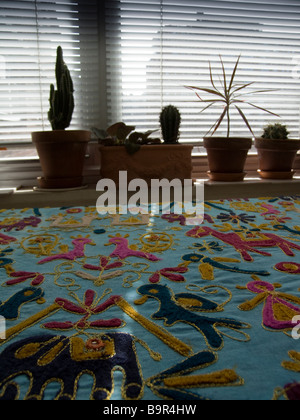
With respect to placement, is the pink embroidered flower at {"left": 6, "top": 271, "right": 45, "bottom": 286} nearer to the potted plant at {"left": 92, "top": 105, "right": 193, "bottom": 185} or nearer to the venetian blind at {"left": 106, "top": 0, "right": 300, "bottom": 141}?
the potted plant at {"left": 92, "top": 105, "right": 193, "bottom": 185}

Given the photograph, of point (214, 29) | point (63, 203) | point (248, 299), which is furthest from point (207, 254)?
point (214, 29)

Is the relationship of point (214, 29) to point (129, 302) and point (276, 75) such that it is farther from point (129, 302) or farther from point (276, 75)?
point (129, 302)

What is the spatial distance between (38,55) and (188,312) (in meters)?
1.90

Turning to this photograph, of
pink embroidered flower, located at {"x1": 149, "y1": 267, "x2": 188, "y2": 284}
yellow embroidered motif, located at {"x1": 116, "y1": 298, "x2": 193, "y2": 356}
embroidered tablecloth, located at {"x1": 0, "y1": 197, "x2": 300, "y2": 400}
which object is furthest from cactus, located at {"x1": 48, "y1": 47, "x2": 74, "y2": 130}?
yellow embroidered motif, located at {"x1": 116, "y1": 298, "x2": 193, "y2": 356}

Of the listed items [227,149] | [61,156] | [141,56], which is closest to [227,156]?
[227,149]

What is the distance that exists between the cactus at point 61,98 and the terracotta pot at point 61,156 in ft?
0.32

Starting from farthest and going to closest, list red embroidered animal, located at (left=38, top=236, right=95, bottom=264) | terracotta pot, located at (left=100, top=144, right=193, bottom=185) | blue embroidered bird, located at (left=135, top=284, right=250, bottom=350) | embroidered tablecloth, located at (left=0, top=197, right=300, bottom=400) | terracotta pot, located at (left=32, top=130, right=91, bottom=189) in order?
terracotta pot, located at (left=100, top=144, right=193, bottom=185)
terracotta pot, located at (left=32, top=130, right=91, bottom=189)
red embroidered animal, located at (left=38, top=236, right=95, bottom=264)
blue embroidered bird, located at (left=135, top=284, right=250, bottom=350)
embroidered tablecloth, located at (left=0, top=197, right=300, bottom=400)

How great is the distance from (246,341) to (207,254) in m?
0.38

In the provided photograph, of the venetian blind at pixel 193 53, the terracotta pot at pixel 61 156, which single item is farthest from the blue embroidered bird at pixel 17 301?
the venetian blind at pixel 193 53

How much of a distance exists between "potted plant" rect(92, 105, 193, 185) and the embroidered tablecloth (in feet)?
2.77

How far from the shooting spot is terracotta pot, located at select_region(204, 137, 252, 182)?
6.51ft

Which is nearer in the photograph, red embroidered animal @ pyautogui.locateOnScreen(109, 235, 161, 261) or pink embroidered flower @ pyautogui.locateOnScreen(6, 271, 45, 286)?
pink embroidered flower @ pyautogui.locateOnScreen(6, 271, 45, 286)

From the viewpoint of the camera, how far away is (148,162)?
1.91 metres

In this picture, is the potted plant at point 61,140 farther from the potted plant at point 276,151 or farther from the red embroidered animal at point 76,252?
the potted plant at point 276,151
